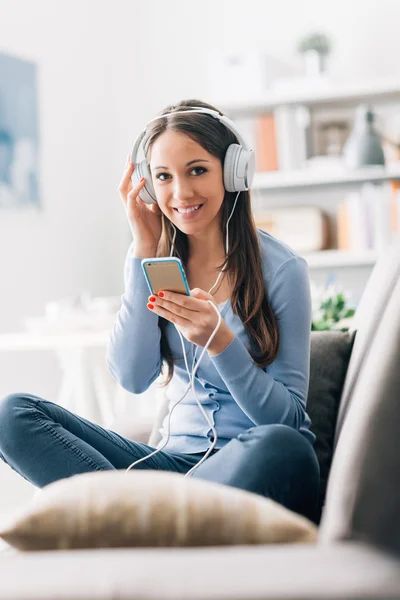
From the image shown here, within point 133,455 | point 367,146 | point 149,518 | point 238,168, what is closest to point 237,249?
point 238,168

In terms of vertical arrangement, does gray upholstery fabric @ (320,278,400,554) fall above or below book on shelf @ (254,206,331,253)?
below

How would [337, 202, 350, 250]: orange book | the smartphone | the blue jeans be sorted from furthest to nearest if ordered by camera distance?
1. [337, 202, 350, 250]: orange book
2. the smartphone
3. the blue jeans

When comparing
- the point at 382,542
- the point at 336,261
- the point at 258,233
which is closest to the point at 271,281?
the point at 258,233

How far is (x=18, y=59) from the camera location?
10.9ft

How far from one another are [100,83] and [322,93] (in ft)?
3.78

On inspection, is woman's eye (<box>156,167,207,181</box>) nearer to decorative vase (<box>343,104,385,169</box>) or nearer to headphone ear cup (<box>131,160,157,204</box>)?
headphone ear cup (<box>131,160,157,204</box>)

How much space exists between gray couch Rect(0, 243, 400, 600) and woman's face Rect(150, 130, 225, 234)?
0.68 m

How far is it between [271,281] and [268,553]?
0.79 metres

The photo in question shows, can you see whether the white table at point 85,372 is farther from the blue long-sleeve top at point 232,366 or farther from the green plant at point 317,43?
the green plant at point 317,43

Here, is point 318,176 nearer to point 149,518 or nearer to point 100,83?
point 100,83

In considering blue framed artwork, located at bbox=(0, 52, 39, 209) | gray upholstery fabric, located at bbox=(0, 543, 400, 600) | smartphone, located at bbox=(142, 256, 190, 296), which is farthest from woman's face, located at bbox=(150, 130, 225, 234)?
blue framed artwork, located at bbox=(0, 52, 39, 209)

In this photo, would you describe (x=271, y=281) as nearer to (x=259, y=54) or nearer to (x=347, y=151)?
(x=347, y=151)

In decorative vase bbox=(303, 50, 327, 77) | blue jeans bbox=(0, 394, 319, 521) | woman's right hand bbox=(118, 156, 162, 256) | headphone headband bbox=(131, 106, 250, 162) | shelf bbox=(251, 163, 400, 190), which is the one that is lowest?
blue jeans bbox=(0, 394, 319, 521)

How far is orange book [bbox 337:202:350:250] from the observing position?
3635 mm
